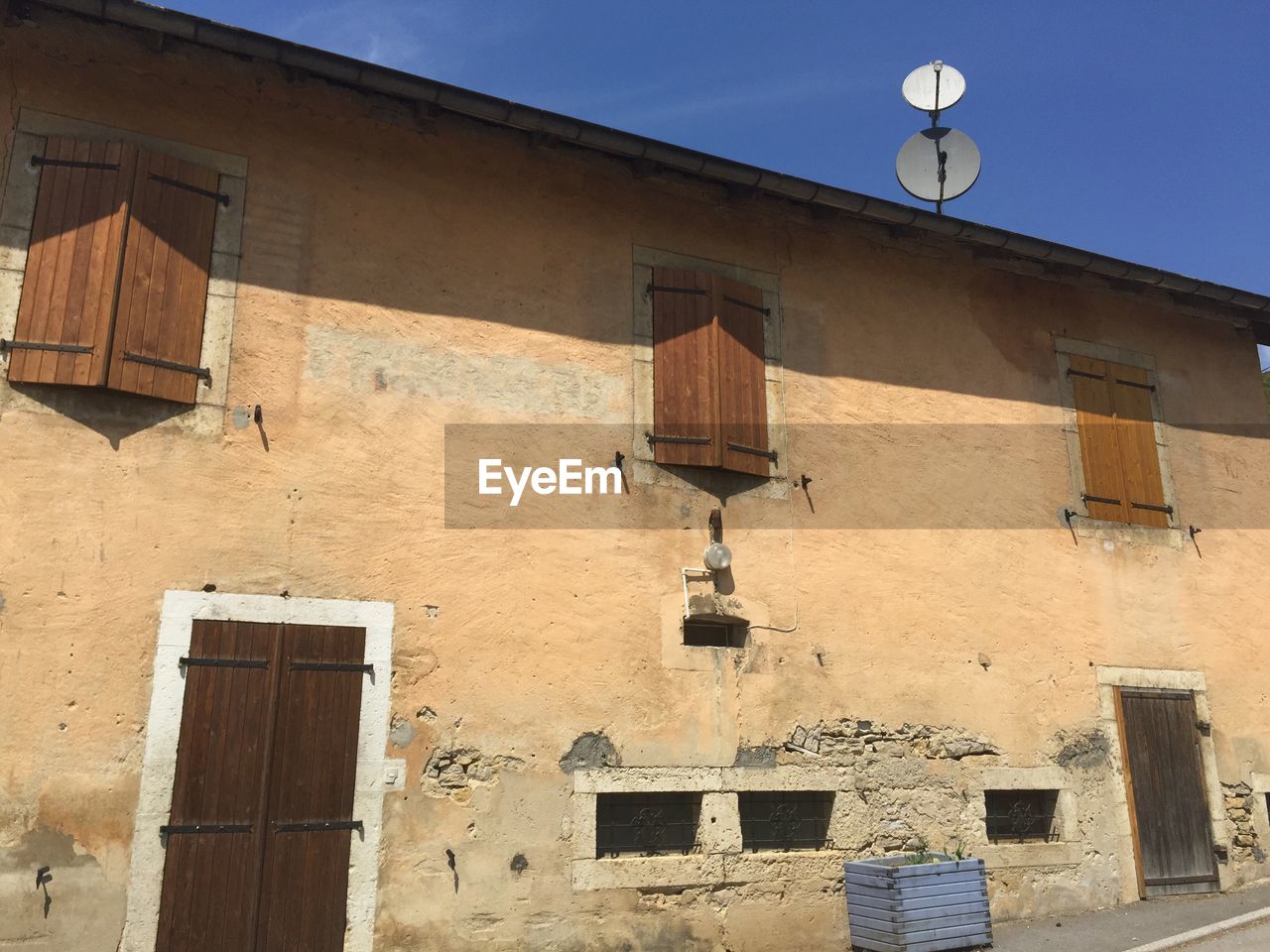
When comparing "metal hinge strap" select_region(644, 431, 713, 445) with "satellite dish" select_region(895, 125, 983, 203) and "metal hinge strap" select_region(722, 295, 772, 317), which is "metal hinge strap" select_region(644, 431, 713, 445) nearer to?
"metal hinge strap" select_region(722, 295, 772, 317)

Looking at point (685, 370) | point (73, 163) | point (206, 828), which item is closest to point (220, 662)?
point (206, 828)

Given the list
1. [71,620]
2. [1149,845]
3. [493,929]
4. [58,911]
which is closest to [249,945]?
[58,911]

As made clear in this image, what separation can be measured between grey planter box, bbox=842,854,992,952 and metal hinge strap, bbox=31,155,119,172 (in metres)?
5.80

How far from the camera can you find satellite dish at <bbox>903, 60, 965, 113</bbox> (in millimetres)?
9297

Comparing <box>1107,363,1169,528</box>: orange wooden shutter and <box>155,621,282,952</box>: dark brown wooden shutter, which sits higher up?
<box>1107,363,1169,528</box>: orange wooden shutter

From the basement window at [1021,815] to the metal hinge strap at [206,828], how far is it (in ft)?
15.5

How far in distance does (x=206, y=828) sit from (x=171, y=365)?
2376 mm

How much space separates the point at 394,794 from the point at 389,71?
406 cm

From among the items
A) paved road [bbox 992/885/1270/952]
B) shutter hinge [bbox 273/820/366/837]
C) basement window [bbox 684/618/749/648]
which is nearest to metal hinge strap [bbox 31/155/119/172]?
shutter hinge [bbox 273/820/366/837]

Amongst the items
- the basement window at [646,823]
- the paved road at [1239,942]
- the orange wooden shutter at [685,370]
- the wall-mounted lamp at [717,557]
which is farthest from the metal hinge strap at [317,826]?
the paved road at [1239,942]

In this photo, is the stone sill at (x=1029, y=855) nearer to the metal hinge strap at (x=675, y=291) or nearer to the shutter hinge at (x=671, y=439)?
the shutter hinge at (x=671, y=439)

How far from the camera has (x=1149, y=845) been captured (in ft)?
25.9

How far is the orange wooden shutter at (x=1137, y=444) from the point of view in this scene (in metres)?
8.80

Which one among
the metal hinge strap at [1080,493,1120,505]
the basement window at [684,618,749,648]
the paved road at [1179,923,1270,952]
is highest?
the metal hinge strap at [1080,493,1120,505]
